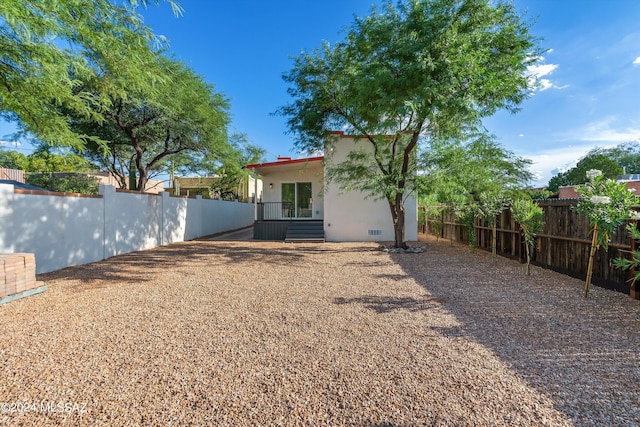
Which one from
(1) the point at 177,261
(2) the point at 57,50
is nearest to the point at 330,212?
(1) the point at 177,261

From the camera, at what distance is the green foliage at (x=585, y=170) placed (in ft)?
91.6

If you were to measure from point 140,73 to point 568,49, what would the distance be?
11034 millimetres

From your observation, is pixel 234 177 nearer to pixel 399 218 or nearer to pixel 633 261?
pixel 399 218

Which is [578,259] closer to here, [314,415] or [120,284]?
[314,415]

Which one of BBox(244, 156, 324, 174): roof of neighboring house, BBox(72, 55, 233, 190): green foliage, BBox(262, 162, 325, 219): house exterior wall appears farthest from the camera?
BBox(262, 162, 325, 219): house exterior wall

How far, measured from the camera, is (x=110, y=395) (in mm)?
2197

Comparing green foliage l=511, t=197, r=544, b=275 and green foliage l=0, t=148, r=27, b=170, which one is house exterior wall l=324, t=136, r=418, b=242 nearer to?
green foliage l=511, t=197, r=544, b=275

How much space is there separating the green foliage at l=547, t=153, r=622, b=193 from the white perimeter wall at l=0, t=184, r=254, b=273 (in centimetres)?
3209

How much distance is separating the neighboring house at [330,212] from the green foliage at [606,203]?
6.78 meters

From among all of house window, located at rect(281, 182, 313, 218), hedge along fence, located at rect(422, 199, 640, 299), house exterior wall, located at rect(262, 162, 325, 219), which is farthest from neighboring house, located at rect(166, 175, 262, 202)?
hedge along fence, located at rect(422, 199, 640, 299)

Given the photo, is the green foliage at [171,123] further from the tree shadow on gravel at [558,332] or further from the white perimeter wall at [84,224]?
the tree shadow on gravel at [558,332]

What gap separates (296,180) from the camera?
1482 cm

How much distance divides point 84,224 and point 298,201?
8.99 metres

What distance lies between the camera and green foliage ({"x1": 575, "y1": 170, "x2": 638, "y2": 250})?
4212mm
